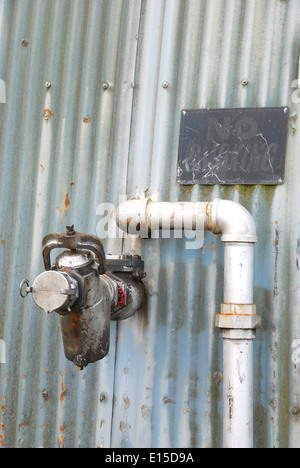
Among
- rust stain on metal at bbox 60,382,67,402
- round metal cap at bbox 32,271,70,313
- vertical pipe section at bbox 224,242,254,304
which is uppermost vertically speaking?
vertical pipe section at bbox 224,242,254,304

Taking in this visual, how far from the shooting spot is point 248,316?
91.4 inches

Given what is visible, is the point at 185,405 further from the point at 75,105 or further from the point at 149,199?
the point at 75,105

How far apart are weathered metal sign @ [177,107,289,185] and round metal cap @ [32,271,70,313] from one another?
86 centimetres

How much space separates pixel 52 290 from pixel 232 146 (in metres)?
1.07

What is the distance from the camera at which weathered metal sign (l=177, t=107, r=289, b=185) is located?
8.50 feet

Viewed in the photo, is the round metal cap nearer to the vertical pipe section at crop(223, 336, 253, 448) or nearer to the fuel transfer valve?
the fuel transfer valve

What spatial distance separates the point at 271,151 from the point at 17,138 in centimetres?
124

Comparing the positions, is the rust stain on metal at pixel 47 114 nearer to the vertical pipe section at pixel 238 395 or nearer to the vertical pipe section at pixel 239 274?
the vertical pipe section at pixel 239 274

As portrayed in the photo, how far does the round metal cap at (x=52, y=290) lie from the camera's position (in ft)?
6.83

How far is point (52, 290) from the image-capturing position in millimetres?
2098

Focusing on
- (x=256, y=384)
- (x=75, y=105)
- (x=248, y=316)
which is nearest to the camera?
(x=248, y=316)

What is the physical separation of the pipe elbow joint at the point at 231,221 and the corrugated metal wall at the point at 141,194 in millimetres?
207

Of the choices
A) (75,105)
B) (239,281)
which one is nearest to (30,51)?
(75,105)

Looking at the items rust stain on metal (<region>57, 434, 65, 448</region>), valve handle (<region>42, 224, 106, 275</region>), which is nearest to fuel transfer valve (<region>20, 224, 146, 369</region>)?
valve handle (<region>42, 224, 106, 275</region>)
